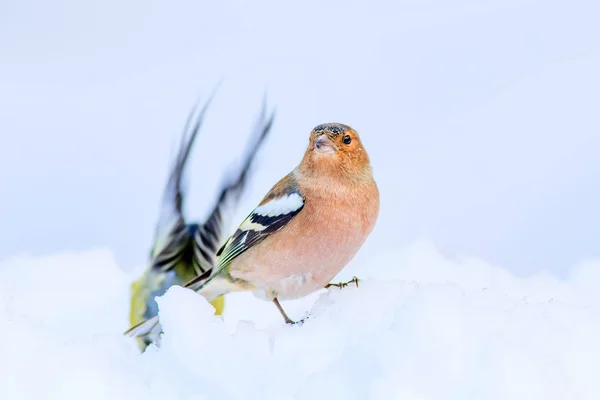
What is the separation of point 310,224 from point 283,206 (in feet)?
0.33

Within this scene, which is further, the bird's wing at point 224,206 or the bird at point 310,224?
the bird's wing at point 224,206

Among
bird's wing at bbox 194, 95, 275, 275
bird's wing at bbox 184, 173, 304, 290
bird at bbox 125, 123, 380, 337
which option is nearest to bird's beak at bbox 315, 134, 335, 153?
bird at bbox 125, 123, 380, 337

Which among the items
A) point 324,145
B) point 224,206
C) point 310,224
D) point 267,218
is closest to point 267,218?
point 267,218

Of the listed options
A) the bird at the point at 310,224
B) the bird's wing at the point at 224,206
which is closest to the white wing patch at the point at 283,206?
the bird at the point at 310,224

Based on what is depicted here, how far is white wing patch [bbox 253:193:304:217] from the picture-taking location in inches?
76.3

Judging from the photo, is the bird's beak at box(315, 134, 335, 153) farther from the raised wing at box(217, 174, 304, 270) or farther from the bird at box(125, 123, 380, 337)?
the raised wing at box(217, 174, 304, 270)

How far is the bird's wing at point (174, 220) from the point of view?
2.47 meters

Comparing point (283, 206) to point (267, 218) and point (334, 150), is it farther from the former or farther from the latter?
point (334, 150)

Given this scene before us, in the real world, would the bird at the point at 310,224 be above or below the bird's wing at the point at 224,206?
below

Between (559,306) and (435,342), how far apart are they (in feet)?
1.18

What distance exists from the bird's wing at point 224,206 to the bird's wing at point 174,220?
0.06m

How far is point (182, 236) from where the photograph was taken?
8.55 ft

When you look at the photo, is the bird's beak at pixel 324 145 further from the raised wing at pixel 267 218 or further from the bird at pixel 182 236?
the bird at pixel 182 236

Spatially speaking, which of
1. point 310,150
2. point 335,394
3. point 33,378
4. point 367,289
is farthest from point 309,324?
point 33,378
